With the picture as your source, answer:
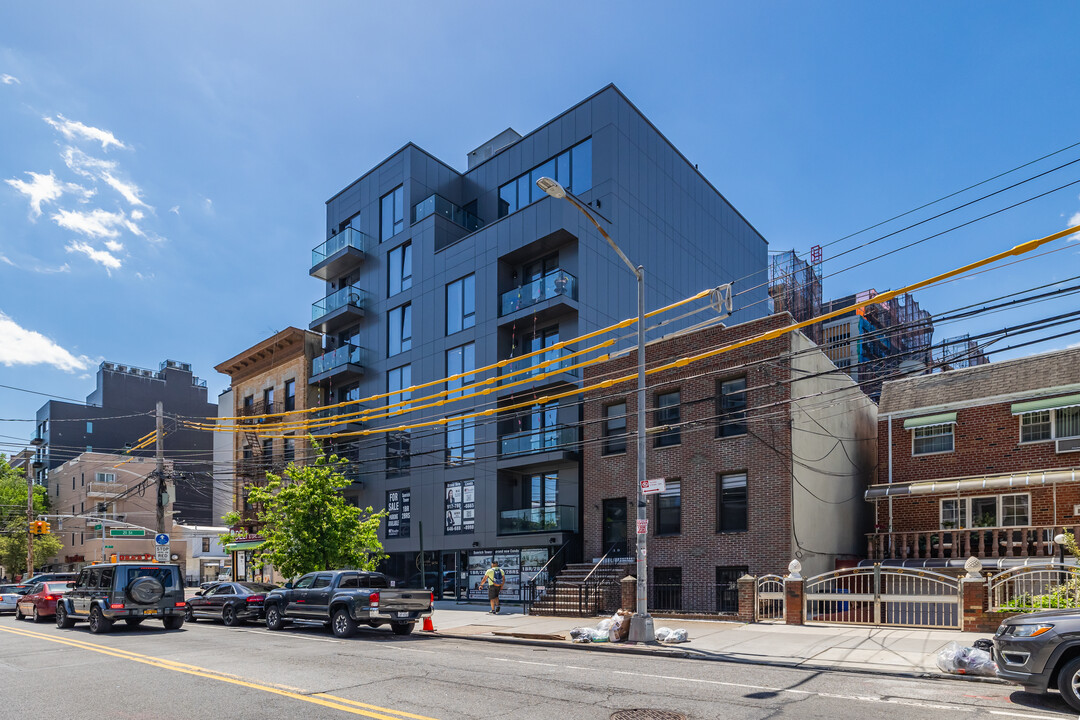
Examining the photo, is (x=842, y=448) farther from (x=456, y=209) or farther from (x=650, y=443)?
(x=456, y=209)

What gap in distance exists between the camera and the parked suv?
20.3 meters

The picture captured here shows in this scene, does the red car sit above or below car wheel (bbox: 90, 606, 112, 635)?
below

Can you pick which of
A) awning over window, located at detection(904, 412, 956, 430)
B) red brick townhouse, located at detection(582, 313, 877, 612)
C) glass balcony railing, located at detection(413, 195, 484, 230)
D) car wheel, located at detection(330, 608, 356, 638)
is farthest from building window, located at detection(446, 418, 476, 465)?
awning over window, located at detection(904, 412, 956, 430)

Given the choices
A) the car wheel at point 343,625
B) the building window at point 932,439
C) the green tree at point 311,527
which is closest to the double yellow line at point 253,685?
the car wheel at point 343,625

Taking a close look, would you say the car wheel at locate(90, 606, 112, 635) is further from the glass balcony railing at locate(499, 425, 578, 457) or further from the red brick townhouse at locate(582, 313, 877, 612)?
the red brick townhouse at locate(582, 313, 877, 612)

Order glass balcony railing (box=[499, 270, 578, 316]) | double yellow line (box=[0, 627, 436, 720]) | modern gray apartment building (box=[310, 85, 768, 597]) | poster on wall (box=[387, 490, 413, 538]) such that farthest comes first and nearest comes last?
poster on wall (box=[387, 490, 413, 538])
modern gray apartment building (box=[310, 85, 768, 597])
glass balcony railing (box=[499, 270, 578, 316])
double yellow line (box=[0, 627, 436, 720])

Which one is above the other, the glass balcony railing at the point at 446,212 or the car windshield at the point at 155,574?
the glass balcony railing at the point at 446,212

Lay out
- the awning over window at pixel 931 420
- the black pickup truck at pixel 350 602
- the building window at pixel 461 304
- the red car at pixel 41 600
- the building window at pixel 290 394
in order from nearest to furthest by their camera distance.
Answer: the black pickup truck at pixel 350 602 → the awning over window at pixel 931 420 → the red car at pixel 41 600 → the building window at pixel 461 304 → the building window at pixel 290 394

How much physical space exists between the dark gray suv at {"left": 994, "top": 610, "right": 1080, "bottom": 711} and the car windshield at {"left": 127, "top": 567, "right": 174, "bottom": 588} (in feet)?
64.8

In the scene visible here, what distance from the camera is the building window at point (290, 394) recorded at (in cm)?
4119

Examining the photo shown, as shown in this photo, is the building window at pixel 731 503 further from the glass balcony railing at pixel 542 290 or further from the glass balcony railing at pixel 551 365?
the glass balcony railing at pixel 542 290

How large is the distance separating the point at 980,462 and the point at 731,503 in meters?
8.36

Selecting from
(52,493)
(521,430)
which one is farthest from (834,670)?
(52,493)

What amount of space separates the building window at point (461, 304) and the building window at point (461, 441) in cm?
395
